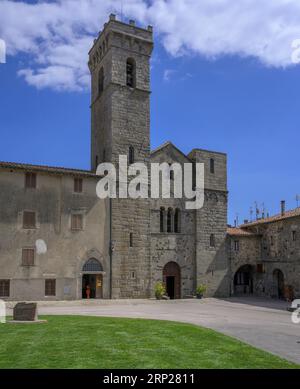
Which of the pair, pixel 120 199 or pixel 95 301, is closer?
pixel 95 301

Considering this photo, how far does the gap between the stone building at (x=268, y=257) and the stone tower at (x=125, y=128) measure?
9959 mm

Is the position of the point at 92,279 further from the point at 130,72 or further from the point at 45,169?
the point at 130,72

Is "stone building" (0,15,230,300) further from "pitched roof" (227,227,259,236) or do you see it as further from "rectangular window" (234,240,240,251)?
"rectangular window" (234,240,240,251)

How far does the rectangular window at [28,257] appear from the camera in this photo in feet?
101

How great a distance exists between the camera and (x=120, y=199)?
1362 inches

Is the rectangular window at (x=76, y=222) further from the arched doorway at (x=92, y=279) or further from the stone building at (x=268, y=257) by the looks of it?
the stone building at (x=268, y=257)

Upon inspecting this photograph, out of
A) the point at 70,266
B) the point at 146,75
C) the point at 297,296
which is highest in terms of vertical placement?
the point at 146,75

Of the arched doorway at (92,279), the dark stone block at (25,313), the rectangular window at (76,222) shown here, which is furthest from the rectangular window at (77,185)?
the dark stone block at (25,313)

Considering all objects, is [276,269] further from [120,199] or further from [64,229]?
[64,229]

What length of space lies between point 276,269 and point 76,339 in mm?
27833

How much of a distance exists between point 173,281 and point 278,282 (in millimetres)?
10071
